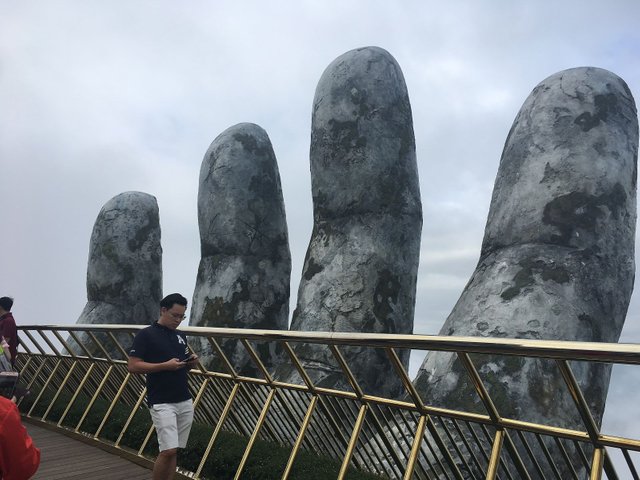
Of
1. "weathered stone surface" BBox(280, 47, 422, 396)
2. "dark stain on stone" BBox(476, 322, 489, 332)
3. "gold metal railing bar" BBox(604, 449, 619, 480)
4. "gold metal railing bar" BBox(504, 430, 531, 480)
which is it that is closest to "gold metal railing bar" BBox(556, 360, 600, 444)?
"gold metal railing bar" BBox(604, 449, 619, 480)

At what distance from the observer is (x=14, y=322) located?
8.12 metres

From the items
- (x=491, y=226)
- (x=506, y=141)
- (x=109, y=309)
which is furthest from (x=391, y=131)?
(x=109, y=309)

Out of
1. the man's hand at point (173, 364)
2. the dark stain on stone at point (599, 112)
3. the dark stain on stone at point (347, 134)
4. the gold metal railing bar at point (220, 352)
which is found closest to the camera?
the man's hand at point (173, 364)

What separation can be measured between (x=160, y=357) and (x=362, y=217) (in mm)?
6036

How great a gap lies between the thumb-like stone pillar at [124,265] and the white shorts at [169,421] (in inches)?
452

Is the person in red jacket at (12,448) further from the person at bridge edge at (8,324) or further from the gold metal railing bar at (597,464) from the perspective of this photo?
the person at bridge edge at (8,324)

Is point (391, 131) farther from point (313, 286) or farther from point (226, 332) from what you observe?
point (226, 332)

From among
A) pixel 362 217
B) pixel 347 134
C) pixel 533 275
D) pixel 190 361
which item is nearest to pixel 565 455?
pixel 190 361

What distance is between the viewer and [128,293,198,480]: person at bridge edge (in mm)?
4348

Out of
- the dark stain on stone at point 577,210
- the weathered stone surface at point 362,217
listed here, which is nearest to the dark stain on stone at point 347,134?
the weathered stone surface at point 362,217

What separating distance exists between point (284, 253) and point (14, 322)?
6.15m

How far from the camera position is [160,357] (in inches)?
173

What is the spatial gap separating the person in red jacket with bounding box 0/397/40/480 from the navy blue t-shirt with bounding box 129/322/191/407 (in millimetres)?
1992

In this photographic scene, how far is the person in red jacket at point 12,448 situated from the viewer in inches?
90.0
